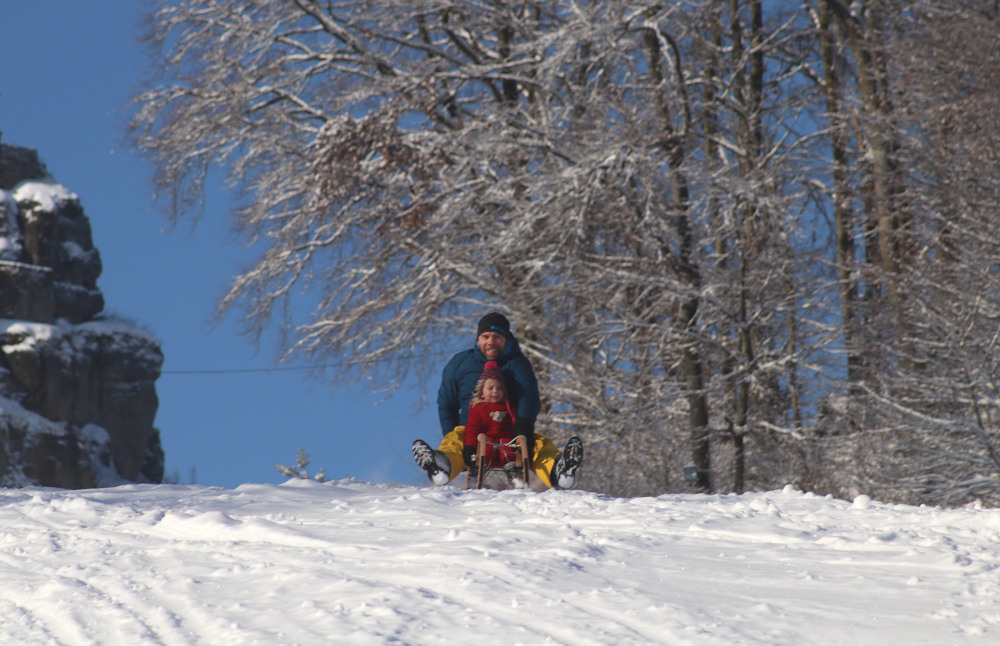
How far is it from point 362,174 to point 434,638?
11.7 m

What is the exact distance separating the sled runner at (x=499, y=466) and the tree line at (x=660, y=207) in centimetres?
537

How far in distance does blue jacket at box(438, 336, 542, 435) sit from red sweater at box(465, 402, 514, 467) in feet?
0.37

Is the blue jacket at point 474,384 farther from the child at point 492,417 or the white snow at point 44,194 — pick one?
the white snow at point 44,194

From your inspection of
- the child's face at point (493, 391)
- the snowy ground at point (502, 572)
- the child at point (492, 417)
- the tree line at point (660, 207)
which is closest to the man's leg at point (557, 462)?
the child at point (492, 417)

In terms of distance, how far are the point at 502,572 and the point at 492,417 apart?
308 cm

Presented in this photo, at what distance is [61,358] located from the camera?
34000mm

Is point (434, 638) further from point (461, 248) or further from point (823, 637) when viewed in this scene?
point (461, 248)

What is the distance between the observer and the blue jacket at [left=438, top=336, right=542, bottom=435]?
7110 millimetres

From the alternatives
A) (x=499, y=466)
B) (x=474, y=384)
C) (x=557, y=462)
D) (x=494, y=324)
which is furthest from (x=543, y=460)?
(x=494, y=324)

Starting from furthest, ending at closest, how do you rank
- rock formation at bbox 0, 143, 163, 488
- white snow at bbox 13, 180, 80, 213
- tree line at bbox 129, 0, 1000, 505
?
white snow at bbox 13, 180, 80, 213
rock formation at bbox 0, 143, 163, 488
tree line at bbox 129, 0, 1000, 505

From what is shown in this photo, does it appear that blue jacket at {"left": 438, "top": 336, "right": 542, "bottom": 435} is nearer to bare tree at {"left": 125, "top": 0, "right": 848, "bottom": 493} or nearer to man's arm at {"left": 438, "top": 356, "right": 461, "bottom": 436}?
man's arm at {"left": 438, "top": 356, "right": 461, "bottom": 436}

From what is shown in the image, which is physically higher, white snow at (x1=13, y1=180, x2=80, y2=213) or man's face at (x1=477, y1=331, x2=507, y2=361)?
white snow at (x1=13, y1=180, x2=80, y2=213)

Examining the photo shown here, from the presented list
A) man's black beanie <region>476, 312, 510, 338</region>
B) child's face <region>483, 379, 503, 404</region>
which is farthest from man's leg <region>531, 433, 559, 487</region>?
man's black beanie <region>476, 312, 510, 338</region>

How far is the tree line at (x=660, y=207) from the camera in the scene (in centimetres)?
1218
